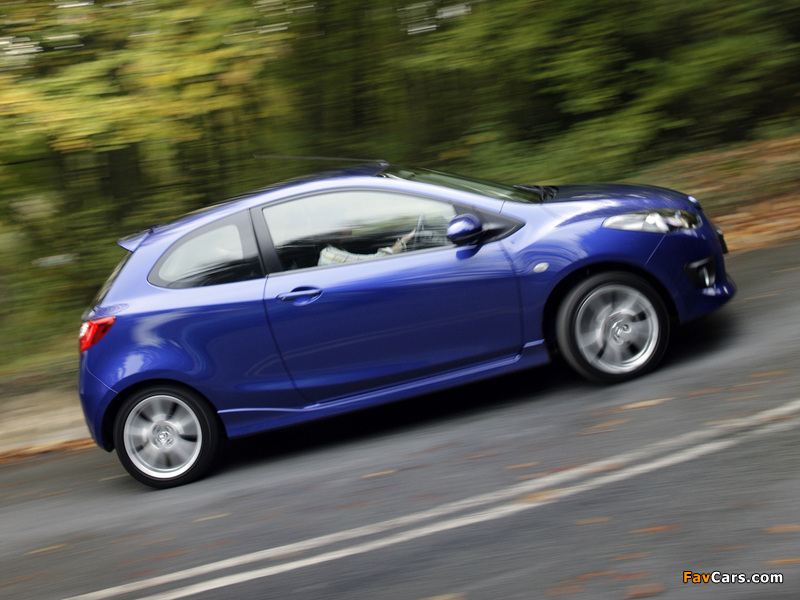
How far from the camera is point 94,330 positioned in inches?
227

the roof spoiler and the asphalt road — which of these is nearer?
the asphalt road

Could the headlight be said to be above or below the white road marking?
above

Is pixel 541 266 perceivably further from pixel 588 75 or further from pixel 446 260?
pixel 588 75

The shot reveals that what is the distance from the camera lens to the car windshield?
230 inches

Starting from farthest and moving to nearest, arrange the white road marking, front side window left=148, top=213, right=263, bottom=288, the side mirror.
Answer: front side window left=148, top=213, right=263, bottom=288 → the side mirror → the white road marking

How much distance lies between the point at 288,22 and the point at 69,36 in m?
2.67

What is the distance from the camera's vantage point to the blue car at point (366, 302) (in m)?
5.48

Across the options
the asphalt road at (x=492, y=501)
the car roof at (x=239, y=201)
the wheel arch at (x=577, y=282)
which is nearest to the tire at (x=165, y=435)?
the asphalt road at (x=492, y=501)

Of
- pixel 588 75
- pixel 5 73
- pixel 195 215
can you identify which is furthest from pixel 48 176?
pixel 588 75

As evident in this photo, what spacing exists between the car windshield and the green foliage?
490 centimetres

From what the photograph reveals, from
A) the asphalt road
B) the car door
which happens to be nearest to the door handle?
the car door

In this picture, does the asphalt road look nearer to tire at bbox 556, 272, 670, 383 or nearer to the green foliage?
tire at bbox 556, 272, 670, 383

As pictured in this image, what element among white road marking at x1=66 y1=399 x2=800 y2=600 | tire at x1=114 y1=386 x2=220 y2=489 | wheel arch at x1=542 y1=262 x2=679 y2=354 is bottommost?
white road marking at x1=66 y1=399 x2=800 y2=600

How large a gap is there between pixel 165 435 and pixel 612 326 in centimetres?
307
